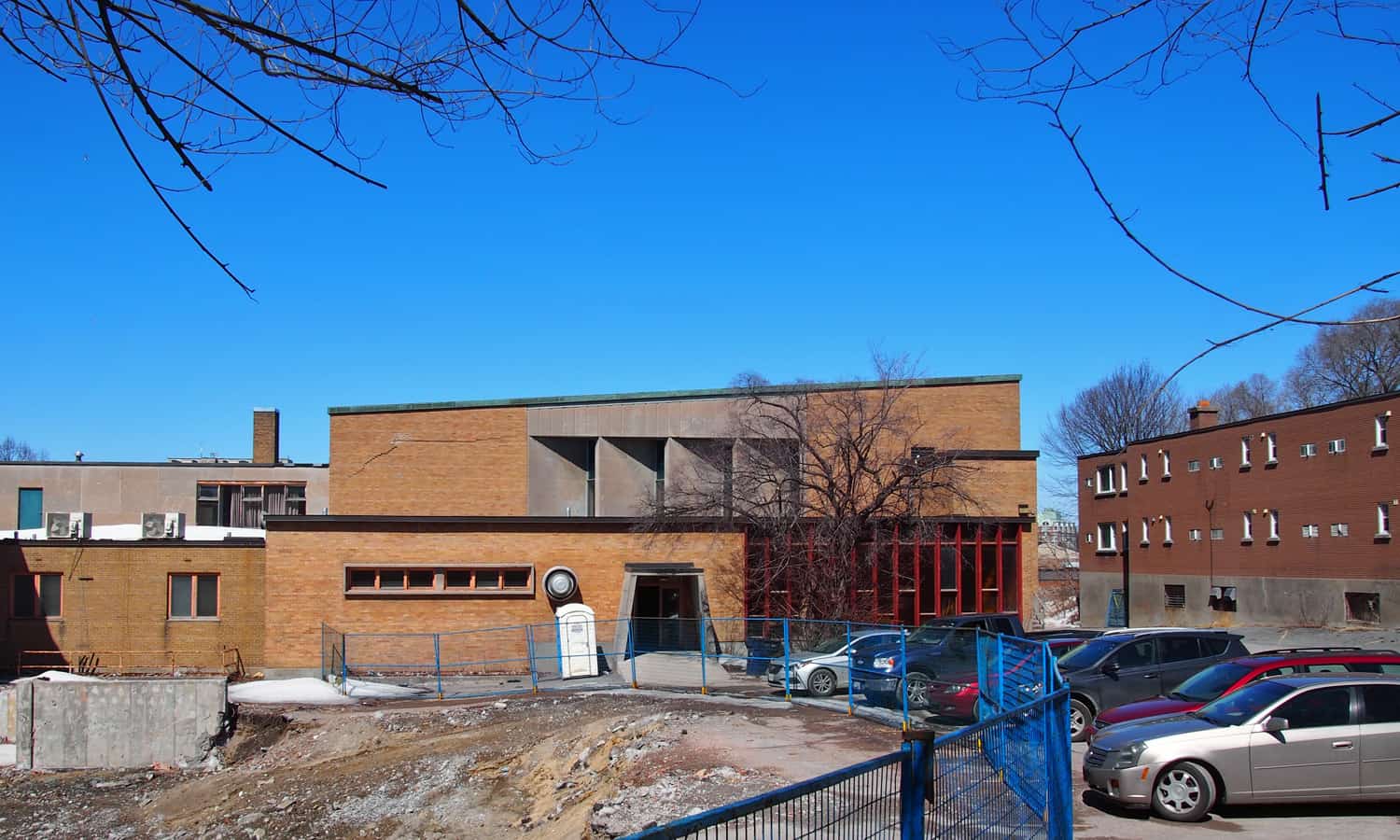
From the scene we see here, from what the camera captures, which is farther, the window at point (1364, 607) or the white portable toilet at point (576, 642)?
the window at point (1364, 607)

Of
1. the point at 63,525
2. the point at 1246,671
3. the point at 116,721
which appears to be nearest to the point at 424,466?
the point at 63,525

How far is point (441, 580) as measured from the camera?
32125 millimetres

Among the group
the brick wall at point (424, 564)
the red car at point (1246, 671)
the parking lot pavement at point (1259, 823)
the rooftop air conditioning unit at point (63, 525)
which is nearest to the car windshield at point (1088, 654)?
the red car at point (1246, 671)

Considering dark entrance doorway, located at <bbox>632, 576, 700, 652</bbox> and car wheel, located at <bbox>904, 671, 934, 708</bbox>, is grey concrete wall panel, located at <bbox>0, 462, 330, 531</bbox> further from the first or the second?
car wheel, located at <bbox>904, 671, 934, 708</bbox>

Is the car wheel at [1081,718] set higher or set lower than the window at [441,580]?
lower

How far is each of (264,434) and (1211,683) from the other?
1667 inches

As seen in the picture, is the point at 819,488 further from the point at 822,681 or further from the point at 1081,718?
the point at 1081,718

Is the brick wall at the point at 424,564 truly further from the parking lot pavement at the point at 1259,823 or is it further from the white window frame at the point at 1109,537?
the white window frame at the point at 1109,537

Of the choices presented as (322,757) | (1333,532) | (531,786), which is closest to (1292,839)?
(531,786)

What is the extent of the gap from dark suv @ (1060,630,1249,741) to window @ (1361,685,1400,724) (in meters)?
6.01

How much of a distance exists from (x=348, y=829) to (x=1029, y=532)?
82.4ft

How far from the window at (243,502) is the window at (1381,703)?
40689 mm

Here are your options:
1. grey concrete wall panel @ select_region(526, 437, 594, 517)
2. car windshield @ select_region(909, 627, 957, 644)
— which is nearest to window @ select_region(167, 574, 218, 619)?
grey concrete wall panel @ select_region(526, 437, 594, 517)

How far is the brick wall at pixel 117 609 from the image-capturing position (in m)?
32.6
